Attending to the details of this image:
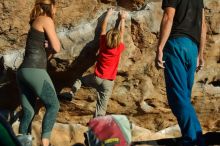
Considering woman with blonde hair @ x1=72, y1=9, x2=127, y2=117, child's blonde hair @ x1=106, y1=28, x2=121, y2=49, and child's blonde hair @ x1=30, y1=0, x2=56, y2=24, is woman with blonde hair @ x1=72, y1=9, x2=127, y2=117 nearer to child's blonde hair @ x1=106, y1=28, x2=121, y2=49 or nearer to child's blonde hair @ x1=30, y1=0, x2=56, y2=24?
child's blonde hair @ x1=106, y1=28, x2=121, y2=49

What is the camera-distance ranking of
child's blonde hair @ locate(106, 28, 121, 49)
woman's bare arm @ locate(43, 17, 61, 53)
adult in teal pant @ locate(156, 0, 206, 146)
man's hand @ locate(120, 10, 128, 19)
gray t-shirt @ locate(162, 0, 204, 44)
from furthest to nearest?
man's hand @ locate(120, 10, 128, 19), child's blonde hair @ locate(106, 28, 121, 49), woman's bare arm @ locate(43, 17, 61, 53), gray t-shirt @ locate(162, 0, 204, 44), adult in teal pant @ locate(156, 0, 206, 146)

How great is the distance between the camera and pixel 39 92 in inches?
234

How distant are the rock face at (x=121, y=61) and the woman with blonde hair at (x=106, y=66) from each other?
136mm

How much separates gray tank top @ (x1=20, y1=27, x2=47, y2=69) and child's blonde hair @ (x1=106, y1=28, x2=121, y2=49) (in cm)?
109

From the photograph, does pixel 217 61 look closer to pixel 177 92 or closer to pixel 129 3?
pixel 129 3

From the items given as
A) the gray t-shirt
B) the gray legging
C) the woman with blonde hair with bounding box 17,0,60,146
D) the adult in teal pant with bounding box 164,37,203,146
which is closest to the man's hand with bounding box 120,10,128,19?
the woman with blonde hair with bounding box 17,0,60,146

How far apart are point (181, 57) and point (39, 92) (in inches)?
65.0

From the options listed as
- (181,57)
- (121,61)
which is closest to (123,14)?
(121,61)

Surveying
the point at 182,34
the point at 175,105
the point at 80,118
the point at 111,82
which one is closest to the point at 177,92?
the point at 175,105

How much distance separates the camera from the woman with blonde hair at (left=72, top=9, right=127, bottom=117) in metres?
6.94

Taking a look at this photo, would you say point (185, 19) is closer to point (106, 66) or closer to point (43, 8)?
point (43, 8)

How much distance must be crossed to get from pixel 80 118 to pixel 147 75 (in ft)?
3.75

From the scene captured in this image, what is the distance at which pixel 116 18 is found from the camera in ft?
23.5

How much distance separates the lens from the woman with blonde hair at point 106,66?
694cm
